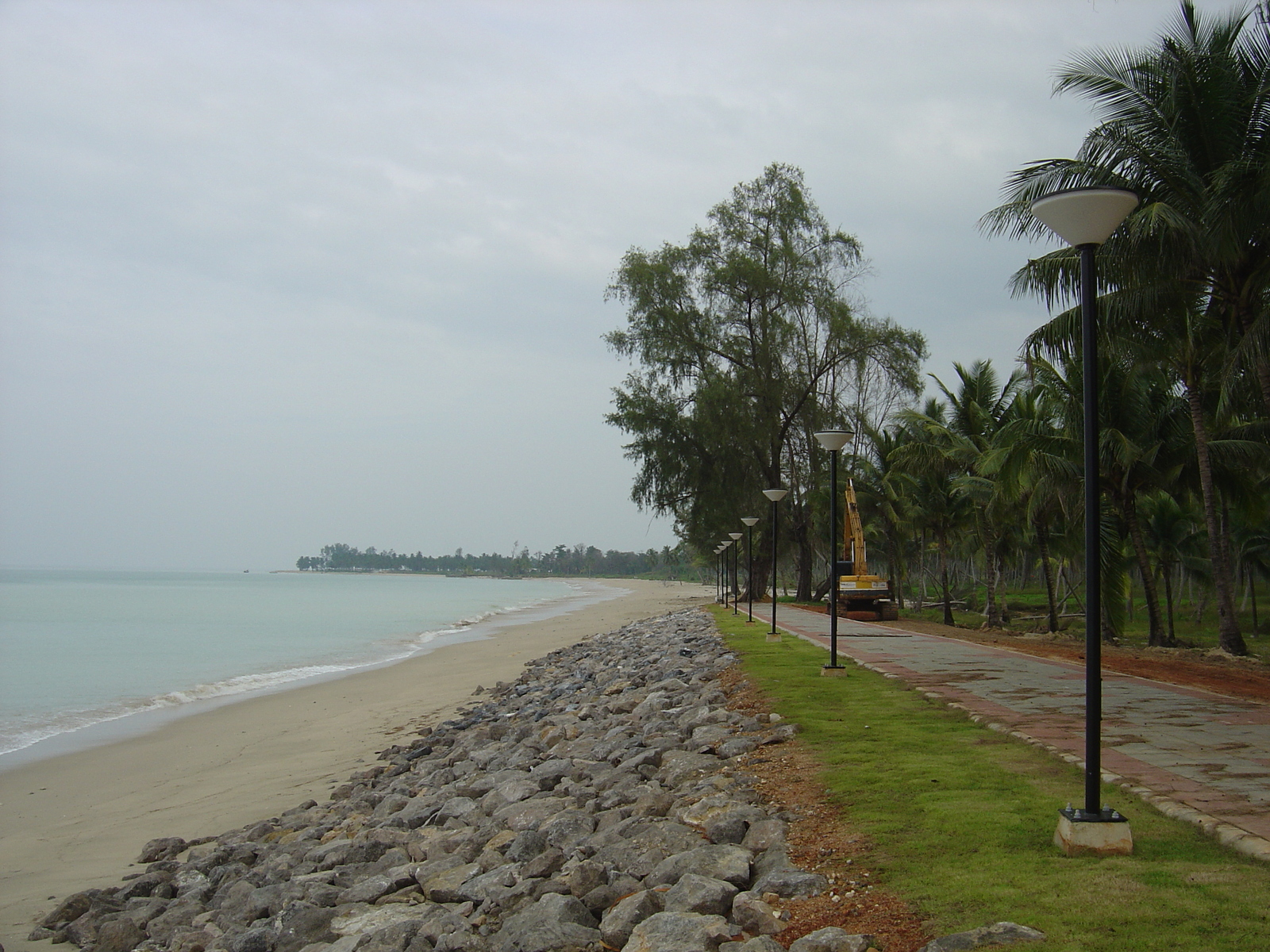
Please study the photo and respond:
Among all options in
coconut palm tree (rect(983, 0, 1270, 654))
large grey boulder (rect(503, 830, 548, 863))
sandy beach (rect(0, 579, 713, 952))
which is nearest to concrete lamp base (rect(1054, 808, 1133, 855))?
large grey boulder (rect(503, 830, 548, 863))

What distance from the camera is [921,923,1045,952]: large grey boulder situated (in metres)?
3.60

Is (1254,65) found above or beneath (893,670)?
above

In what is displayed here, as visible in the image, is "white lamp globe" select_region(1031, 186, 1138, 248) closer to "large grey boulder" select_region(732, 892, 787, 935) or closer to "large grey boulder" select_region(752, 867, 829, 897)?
"large grey boulder" select_region(752, 867, 829, 897)

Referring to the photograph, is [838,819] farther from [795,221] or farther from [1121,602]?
[795,221]

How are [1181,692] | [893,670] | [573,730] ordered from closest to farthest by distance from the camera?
[1181,692], [573,730], [893,670]

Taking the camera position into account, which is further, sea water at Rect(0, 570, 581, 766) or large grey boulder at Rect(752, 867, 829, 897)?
sea water at Rect(0, 570, 581, 766)

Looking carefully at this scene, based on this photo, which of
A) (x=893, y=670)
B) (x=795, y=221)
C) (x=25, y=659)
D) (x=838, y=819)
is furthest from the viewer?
(x=795, y=221)

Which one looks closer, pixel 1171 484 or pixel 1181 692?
pixel 1181 692

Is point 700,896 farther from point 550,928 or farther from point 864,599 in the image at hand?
point 864,599

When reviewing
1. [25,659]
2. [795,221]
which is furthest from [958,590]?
[25,659]

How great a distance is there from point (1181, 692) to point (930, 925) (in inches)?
284

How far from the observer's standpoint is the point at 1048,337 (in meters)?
16.9

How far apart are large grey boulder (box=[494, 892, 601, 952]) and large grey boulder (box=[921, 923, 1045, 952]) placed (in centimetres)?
178

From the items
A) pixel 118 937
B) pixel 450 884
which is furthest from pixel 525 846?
pixel 118 937
